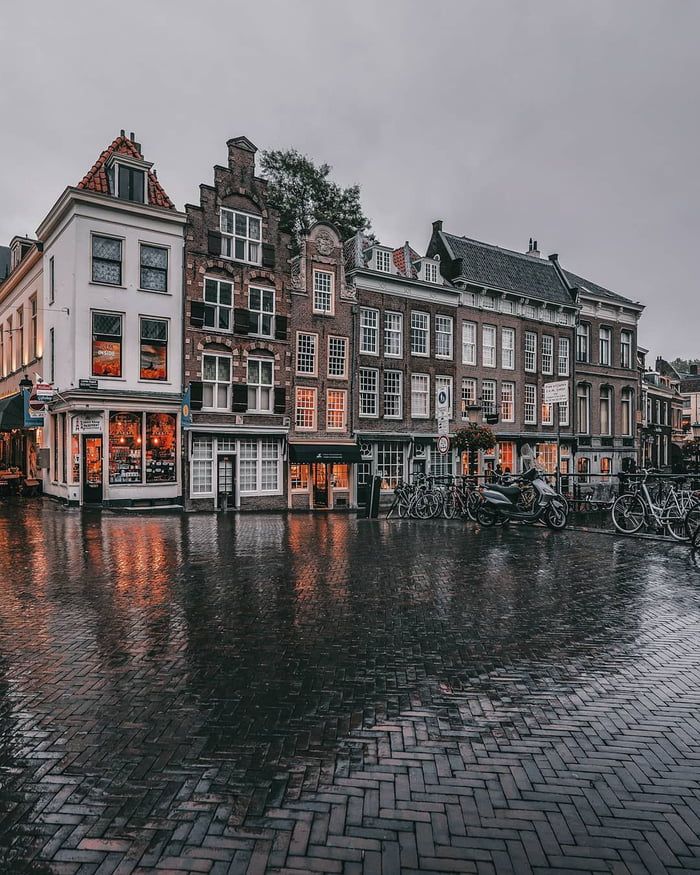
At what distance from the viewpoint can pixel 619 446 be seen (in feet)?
136

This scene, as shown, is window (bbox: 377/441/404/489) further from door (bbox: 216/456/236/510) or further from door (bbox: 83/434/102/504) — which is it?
door (bbox: 83/434/102/504)

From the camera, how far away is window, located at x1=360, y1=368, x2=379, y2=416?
3000cm

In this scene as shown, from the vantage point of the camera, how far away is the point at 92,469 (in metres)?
22.0

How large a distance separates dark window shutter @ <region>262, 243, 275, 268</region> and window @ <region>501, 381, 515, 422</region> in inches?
657

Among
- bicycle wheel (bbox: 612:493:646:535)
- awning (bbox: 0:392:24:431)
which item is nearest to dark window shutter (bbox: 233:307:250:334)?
awning (bbox: 0:392:24:431)

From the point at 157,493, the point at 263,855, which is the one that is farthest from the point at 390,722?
the point at 157,493

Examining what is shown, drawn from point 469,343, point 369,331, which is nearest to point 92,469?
point 369,331

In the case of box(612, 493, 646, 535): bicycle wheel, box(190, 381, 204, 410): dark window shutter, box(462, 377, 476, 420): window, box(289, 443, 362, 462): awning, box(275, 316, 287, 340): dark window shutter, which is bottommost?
box(612, 493, 646, 535): bicycle wheel

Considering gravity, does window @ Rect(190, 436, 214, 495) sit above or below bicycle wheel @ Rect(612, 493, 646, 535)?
above

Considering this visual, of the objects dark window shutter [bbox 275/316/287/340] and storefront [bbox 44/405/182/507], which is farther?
dark window shutter [bbox 275/316/287/340]

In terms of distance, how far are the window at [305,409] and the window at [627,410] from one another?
85.2 ft

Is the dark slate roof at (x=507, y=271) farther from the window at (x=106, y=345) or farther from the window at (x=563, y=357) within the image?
the window at (x=106, y=345)

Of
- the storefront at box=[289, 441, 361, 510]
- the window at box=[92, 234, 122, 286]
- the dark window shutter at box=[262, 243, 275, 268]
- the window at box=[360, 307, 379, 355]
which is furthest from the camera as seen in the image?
the window at box=[360, 307, 379, 355]

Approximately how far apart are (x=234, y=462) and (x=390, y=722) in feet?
73.6
